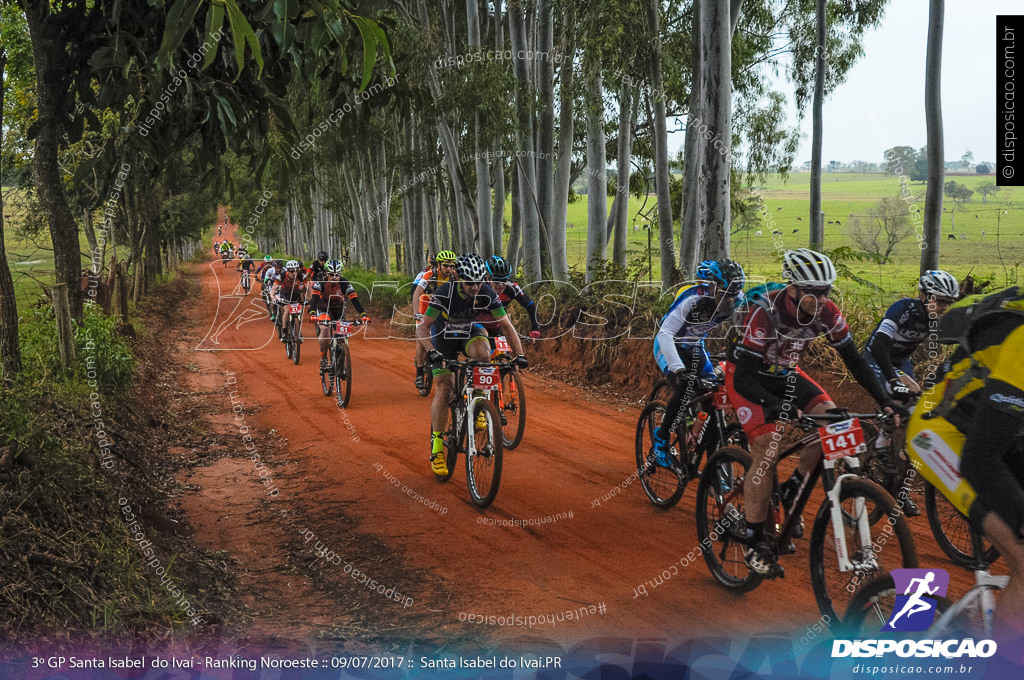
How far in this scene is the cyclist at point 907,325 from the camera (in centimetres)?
605

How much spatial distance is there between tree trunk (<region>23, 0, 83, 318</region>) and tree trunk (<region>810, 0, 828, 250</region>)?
1738cm

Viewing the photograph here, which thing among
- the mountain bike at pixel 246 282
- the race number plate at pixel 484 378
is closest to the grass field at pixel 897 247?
the race number plate at pixel 484 378

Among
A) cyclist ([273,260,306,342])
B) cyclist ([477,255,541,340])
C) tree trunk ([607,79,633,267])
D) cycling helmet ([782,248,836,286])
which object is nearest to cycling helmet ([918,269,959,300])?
cycling helmet ([782,248,836,286])

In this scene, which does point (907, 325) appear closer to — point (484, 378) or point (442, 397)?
point (484, 378)

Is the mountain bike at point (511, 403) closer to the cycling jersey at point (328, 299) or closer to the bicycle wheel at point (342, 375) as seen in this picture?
the bicycle wheel at point (342, 375)

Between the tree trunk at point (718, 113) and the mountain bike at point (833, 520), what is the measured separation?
257 inches

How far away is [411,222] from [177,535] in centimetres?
2794

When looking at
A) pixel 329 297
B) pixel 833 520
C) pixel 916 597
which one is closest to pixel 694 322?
pixel 833 520

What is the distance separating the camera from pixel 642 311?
1388cm

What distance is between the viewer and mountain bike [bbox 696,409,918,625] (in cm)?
383

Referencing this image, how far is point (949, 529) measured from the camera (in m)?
5.74

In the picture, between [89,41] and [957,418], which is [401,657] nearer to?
[957,418]

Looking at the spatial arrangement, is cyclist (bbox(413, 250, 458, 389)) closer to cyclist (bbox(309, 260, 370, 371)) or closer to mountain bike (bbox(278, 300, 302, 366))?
cyclist (bbox(309, 260, 370, 371))

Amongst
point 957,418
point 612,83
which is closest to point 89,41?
point 957,418
